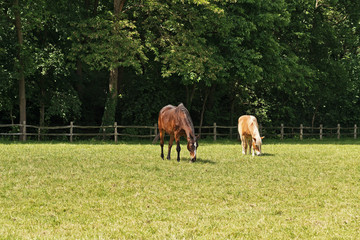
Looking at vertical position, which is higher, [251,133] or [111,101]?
[111,101]

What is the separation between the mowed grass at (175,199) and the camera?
282 inches

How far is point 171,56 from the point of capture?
26672 millimetres

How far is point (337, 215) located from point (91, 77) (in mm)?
26328

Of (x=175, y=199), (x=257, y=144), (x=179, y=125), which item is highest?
(x=179, y=125)

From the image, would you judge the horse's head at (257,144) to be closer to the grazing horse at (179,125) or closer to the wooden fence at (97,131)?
the grazing horse at (179,125)

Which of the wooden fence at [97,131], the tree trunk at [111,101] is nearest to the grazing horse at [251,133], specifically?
the wooden fence at [97,131]

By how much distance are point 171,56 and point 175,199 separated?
1785 cm

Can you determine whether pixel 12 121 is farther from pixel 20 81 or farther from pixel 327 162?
pixel 327 162

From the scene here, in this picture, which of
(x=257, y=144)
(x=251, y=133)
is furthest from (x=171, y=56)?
(x=257, y=144)

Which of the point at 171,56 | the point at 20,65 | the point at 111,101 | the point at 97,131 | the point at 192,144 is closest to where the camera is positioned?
the point at 192,144

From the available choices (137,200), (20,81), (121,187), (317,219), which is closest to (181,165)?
(121,187)

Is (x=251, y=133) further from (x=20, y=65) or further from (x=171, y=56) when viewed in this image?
(x=20, y=65)

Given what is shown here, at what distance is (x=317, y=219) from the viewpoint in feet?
25.5

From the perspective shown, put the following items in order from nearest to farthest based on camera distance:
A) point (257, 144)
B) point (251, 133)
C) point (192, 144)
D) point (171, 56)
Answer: point (192, 144)
point (257, 144)
point (251, 133)
point (171, 56)
